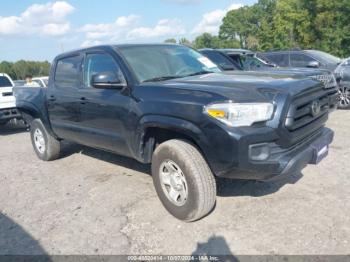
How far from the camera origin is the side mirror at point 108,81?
408cm

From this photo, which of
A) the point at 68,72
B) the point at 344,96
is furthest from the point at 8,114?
the point at 344,96

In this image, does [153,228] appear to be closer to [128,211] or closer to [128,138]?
[128,211]

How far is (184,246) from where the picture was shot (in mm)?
3312

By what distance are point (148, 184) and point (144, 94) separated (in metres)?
1.48

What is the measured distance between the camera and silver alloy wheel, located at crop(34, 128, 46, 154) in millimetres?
6457

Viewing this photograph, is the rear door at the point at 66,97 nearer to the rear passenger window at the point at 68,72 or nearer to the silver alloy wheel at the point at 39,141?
the rear passenger window at the point at 68,72

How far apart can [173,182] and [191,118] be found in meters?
0.81

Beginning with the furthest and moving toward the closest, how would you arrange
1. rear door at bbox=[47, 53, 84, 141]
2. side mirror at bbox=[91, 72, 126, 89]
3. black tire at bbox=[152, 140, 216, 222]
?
rear door at bbox=[47, 53, 84, 141], side mirror at bbox=[91, 72, 126, 89], black tire at bbox=[152, 140, 216, 222]

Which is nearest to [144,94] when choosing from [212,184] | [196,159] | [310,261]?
[196,159]

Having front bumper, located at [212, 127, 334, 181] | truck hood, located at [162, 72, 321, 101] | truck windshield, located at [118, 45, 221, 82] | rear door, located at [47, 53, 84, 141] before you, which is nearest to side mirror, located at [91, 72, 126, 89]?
truck windshield, located at [118, 45, 221, 82]

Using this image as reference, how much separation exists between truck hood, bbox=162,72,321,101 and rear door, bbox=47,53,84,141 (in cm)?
174

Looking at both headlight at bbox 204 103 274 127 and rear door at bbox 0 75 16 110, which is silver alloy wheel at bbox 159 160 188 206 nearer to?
headlight at bbox 204 103 274 127

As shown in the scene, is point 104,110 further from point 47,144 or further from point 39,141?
point 39,141

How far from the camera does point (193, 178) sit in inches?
136
